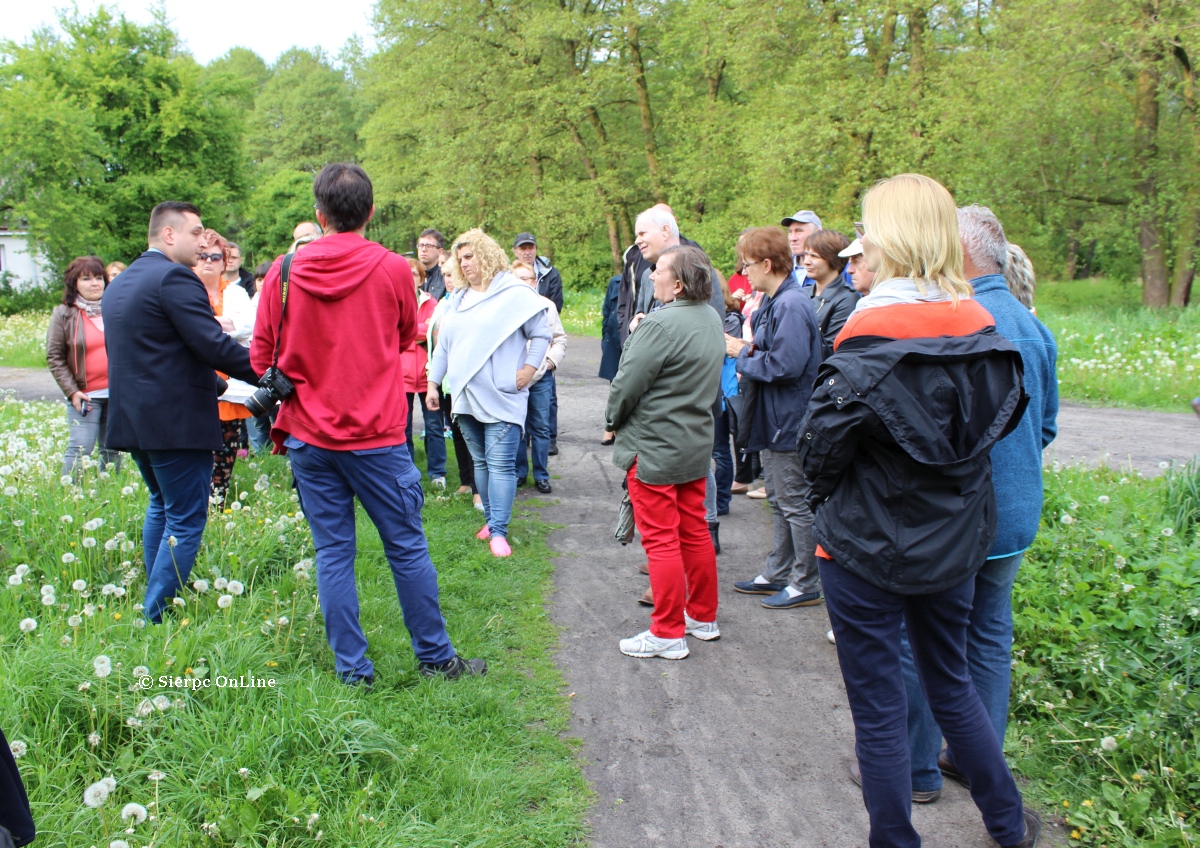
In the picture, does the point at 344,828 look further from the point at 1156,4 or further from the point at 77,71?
the point at 77,71

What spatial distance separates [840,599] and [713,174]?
26170 mm

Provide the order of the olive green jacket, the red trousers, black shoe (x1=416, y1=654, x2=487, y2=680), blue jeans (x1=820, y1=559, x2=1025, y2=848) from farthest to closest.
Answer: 1. the red trousers
2. the olive green jacket
3. black shoe (x1=416, y1=654, x2=487, y2=680)
4. blue jeans (x1=820, y1=559, x2=1025, y2=848)

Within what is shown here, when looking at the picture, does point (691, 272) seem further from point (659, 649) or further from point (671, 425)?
point (659, 649)

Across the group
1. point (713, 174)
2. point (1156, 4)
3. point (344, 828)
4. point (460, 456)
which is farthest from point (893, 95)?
point (344, 828)

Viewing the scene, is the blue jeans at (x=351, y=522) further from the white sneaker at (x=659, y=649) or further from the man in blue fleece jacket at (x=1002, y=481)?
the man in blue fleece jacket at (x=1002, y=481)

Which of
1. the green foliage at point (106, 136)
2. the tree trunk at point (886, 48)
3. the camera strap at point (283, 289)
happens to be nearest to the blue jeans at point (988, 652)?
the camera strap at point (283, 289)

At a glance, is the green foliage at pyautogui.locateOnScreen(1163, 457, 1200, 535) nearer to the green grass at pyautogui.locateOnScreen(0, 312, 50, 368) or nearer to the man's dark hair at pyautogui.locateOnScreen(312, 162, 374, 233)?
the man's dark hair at pyautogui.locateOnScreen(312, 162, 374, 233)

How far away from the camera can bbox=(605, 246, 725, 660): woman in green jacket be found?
13.9 feet

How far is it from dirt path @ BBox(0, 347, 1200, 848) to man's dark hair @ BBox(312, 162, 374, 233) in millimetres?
2357

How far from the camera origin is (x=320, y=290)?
11.6 feet

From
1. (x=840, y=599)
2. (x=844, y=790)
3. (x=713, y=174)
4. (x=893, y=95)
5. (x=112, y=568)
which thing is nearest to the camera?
(x=840, y=599)

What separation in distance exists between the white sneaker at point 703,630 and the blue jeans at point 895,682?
1.96 meters

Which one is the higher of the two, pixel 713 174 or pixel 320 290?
pixel 713 174

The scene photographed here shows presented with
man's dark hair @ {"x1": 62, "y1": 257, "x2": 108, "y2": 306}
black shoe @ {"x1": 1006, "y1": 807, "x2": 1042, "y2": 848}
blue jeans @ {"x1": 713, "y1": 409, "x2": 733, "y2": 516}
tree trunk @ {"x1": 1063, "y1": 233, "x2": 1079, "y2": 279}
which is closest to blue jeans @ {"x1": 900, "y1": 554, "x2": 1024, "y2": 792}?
black shoe @ {"x1": 1006, "y1": 807, "x2": 1042, "y2": 848}
